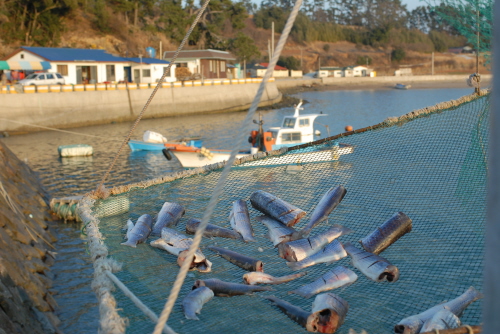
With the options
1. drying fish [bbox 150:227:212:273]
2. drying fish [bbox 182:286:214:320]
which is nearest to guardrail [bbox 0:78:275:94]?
drying fish [bbox 150:227:212:273]

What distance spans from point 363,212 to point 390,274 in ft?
6.42

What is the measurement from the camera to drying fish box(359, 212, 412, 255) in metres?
5.82

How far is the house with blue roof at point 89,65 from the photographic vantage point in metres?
44.0

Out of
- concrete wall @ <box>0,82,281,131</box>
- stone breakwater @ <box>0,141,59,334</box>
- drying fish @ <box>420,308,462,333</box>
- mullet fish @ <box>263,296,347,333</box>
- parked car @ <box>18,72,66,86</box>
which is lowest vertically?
stone breakwater @ <box>0,141,59,334</box>

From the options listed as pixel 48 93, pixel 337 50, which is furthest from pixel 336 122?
pixel 337 50

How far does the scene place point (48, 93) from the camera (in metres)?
36.5

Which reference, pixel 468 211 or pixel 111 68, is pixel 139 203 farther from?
pixel 111 68

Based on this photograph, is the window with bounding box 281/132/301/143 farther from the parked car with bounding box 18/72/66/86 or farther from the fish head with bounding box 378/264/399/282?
the parked car with bounding box 18/72/66/86

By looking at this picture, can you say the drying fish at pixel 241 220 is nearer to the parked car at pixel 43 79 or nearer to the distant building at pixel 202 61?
the parked car at pixel 43 79

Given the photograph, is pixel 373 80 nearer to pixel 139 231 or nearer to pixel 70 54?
pixel 70 54

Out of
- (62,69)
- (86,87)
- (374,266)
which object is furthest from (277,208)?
(62,69)

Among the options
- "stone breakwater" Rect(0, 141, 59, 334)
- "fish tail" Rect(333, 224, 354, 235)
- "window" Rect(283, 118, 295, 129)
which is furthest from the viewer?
"window" Rect(283, 118, 295, 129)

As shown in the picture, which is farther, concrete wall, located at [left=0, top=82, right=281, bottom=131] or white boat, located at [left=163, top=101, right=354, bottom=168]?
concrete wall, located at [left=0, top=82, right=281, bottom=131]

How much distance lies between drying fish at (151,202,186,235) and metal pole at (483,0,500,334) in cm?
559
